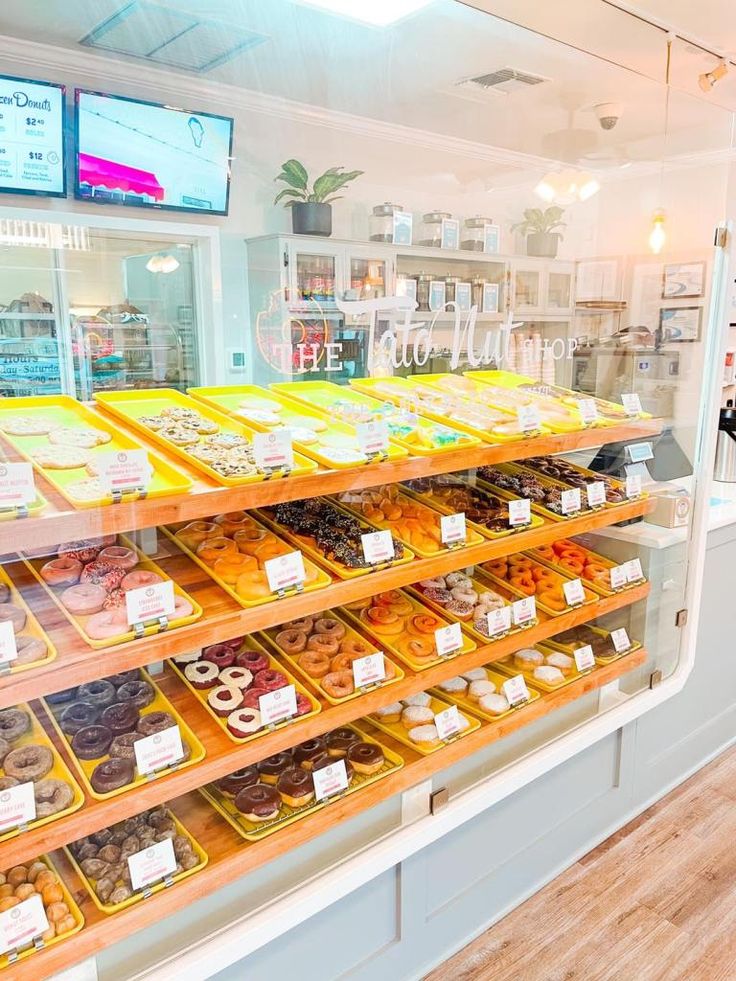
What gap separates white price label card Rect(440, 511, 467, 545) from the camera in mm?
1729

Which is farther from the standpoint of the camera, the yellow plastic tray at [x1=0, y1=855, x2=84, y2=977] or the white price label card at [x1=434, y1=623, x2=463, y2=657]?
the white price label card at [x1=434, y1=623, x2=463, y2=657]

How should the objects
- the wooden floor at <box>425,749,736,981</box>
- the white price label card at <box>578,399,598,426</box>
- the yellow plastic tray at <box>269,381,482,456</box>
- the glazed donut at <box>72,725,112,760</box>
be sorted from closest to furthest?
the glazed donut at <box>72,725,112,760</box> → the yellow plastic tray at <box>269,381,482,456</box> → the wooden floor at <box>425,749,736,981</box> → the white price label card at <box>578,399,598,426</box>

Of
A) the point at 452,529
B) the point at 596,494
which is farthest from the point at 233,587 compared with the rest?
the point at 596,494

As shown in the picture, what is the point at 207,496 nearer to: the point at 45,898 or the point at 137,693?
the point at 137,693

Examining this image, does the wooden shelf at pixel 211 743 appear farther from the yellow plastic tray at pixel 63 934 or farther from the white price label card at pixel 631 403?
the white price label card at pixel 631 403

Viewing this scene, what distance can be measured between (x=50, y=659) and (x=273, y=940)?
0.81 metres

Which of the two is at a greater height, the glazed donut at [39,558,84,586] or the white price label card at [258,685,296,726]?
the glazed donut at [39,558,84,586]

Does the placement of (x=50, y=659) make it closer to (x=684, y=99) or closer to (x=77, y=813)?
(x=77, y=813)

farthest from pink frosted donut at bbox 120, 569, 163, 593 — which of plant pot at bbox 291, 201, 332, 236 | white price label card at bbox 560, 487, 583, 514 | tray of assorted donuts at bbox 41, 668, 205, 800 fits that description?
white price label card at bbox 560, 487, 583, 514

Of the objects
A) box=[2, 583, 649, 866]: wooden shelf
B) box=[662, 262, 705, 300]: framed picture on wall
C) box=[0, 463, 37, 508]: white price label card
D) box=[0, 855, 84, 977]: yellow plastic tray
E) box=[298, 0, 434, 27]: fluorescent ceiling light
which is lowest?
box=[0, 855, 84, 977]: yellow plastic tray

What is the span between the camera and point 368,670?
5.26 feet

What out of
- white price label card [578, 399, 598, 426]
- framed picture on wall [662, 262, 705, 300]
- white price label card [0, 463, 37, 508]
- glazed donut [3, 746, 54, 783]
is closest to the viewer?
white price label card [0, 463, 37, 508]

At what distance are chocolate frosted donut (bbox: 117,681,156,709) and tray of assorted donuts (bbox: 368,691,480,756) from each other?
535 mm

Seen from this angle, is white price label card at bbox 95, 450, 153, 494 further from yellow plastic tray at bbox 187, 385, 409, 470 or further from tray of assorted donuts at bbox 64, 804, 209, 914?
tray of assorted donuts at bbox 64, 804, 209, 914
